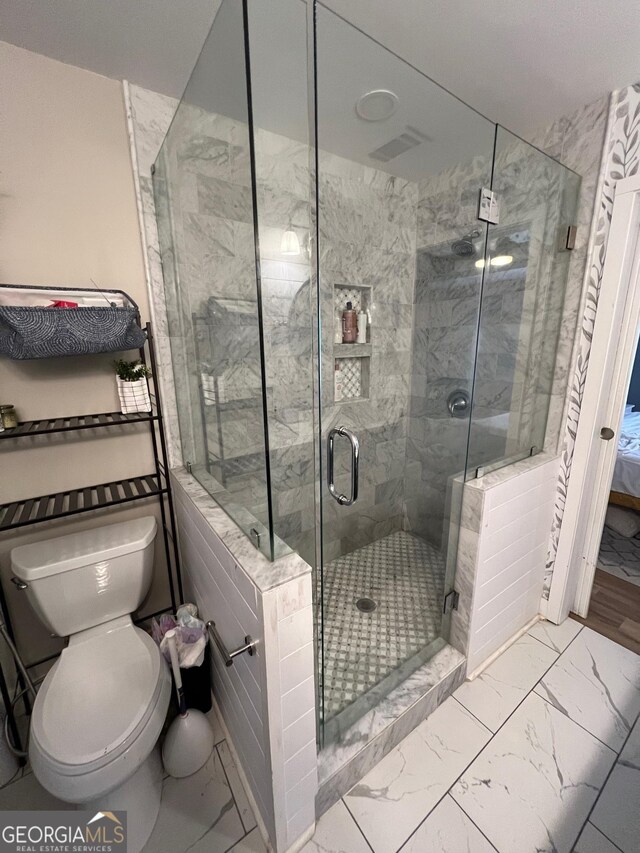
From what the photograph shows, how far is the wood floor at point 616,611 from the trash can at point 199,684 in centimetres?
184

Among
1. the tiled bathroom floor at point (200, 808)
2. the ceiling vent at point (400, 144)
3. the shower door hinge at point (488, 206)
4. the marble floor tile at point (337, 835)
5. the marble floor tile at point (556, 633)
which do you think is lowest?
the tiled bathroom floor at point (200, 808)

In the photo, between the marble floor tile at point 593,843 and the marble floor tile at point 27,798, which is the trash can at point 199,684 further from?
the marble floor tile at point 593,843

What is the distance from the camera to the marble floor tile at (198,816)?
1.04 m

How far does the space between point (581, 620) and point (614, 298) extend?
159cm

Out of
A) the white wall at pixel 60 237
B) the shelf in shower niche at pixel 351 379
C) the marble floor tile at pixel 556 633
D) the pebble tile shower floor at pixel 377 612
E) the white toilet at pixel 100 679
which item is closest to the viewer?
the white toilet at pixel 100 679

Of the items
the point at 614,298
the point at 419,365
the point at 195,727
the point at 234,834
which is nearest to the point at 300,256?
the point at 419,365

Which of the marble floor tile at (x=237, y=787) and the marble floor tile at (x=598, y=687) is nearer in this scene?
the marble floor tile at (x=237, y=787)

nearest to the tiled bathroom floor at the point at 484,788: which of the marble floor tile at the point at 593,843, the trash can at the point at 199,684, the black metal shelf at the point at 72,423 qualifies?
the marble floor tile at the point at 593,843

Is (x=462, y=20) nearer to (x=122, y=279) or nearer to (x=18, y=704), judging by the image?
(x=122, y=279)

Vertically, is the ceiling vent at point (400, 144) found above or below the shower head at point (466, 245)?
above

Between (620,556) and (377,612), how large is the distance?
183 centimetres

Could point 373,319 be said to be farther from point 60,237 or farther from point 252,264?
point 60,237

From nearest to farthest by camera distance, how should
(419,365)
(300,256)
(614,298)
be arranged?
(300,256), (614,298), (419,365)

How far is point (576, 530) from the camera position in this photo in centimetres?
170
